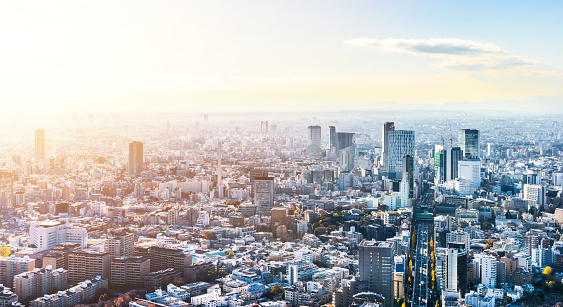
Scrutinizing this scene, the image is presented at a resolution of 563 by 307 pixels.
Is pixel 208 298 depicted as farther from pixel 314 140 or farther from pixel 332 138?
pixel 332 138

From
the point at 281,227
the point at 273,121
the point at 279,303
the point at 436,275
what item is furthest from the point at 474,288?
the point at 273,121

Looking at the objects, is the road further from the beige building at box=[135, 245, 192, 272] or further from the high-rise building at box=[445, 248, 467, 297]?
the beige building at box=[135, 245, 192, 272]

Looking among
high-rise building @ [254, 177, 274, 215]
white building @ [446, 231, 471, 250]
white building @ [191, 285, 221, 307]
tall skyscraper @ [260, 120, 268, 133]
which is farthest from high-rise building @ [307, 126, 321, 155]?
white building @ [191, 285, 221, 307]

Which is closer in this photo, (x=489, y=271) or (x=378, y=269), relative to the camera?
(x=378, y=269)

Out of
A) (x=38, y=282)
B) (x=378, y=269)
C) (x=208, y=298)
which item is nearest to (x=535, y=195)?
(x=378, y=269)

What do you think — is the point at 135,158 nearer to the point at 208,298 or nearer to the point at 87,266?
the point at 87,266

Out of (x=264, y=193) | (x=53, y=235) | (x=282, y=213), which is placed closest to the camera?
(x=53, y=235)

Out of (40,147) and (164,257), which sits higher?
(40,147)

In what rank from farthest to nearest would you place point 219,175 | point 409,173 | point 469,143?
point 469,143 < point 219,175 < point 409,173

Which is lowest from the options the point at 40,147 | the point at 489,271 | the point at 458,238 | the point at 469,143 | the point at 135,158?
the point at 489,271
